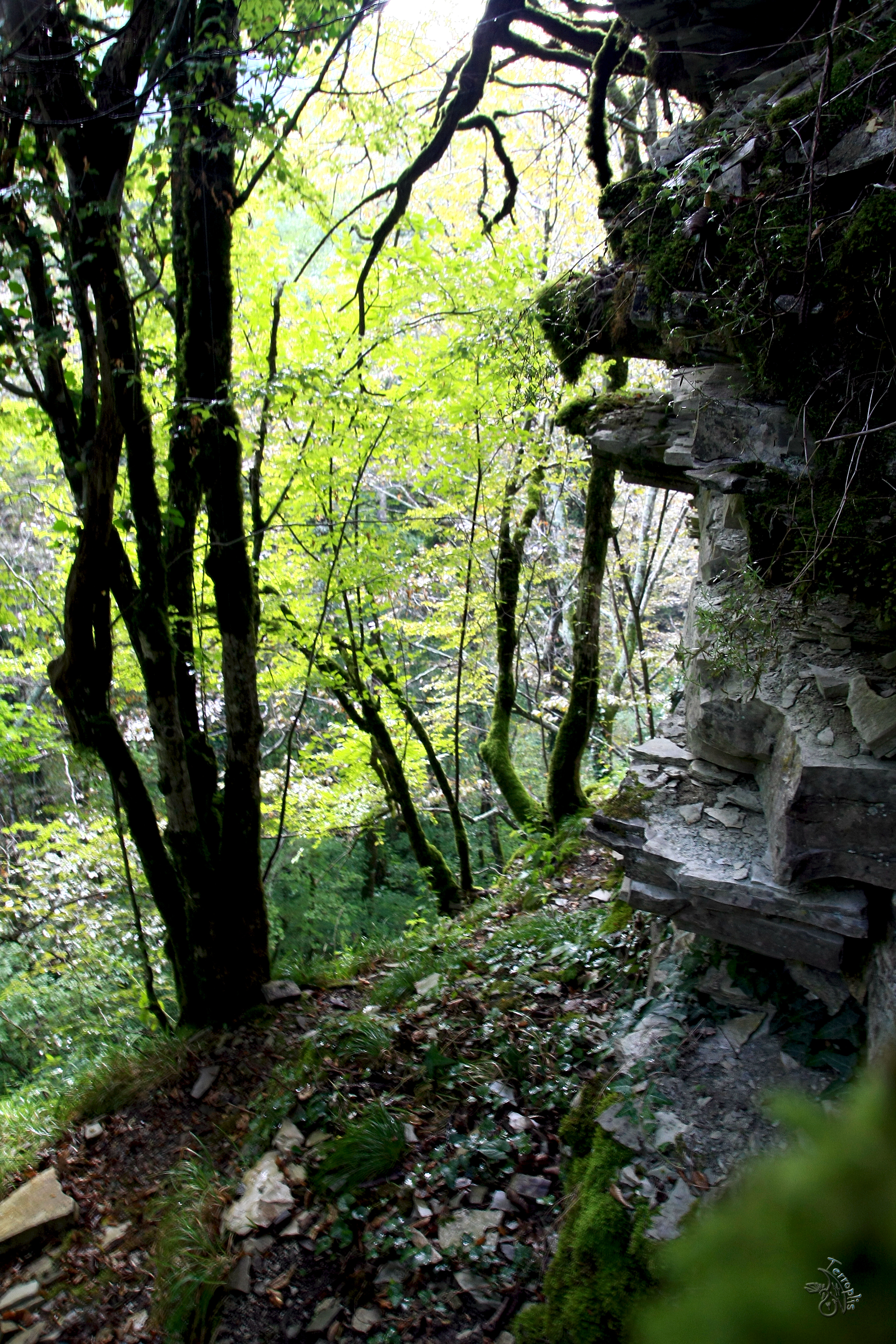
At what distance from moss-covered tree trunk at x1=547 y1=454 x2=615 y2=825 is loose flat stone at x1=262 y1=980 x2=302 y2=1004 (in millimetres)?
3693

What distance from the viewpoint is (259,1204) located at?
3625 mm

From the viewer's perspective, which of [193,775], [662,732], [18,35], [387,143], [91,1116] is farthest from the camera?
[387,143]

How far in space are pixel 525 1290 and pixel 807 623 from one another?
295 cm

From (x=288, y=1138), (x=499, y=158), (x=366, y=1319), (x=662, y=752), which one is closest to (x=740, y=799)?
(x=662, y=752)

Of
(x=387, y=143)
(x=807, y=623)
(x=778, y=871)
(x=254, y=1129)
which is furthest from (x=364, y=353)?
(x=254, y=1129)

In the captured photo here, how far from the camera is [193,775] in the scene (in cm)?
586

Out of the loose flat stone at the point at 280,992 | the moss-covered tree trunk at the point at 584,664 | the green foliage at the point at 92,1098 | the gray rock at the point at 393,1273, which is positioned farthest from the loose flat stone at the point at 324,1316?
the moss-covered tree trunk at the point at 584,664

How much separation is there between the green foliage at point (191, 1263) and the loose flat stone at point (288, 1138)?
327 mm

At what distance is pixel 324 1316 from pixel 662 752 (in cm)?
296

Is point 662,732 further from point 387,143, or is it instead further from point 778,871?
point 387,143

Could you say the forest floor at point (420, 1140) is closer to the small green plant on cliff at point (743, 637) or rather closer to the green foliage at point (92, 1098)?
the green foliage at point (92, 1098)

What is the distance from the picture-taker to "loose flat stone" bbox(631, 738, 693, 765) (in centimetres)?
369

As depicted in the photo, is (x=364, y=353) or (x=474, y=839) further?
(x=474, y=839)

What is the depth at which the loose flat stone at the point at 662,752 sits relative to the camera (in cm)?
369
